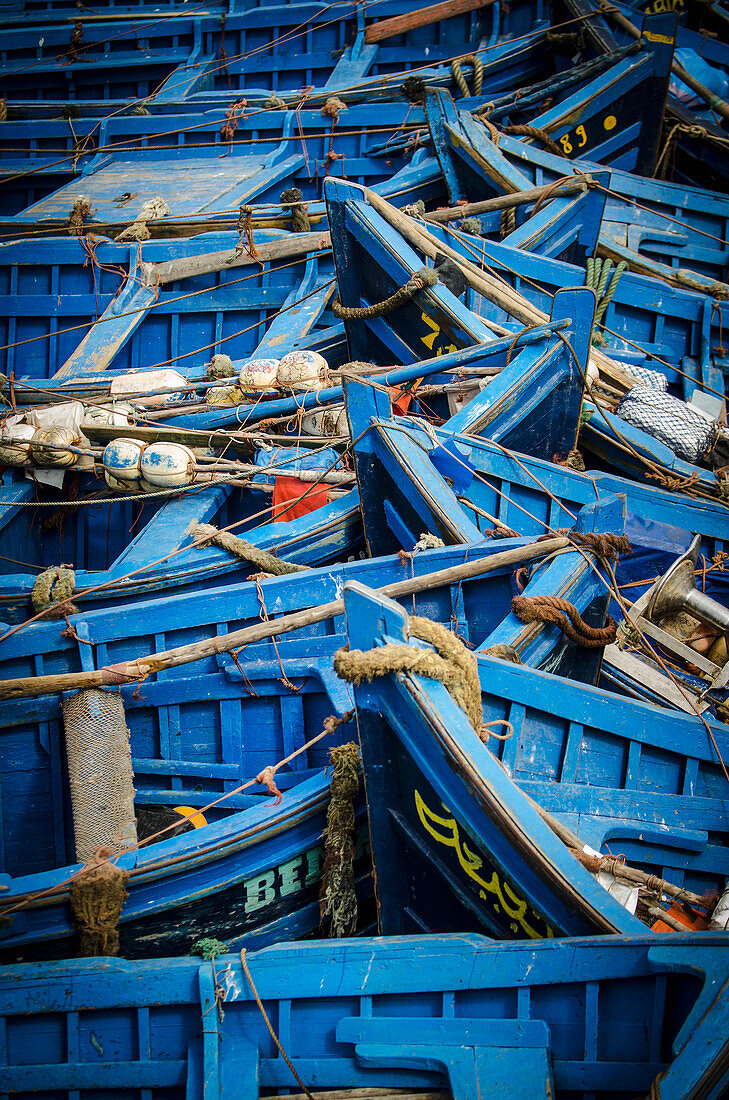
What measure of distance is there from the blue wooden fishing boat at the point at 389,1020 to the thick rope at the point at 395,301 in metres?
4.19

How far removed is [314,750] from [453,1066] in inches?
70.4

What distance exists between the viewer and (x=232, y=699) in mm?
4191

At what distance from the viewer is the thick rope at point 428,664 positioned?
2.56 meters

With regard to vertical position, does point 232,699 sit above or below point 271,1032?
above

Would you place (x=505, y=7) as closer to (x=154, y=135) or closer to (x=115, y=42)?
(x=154, y=135)

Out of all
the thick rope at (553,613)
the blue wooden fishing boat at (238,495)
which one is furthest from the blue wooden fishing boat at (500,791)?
the blue wooden fishing boat at (238,495)

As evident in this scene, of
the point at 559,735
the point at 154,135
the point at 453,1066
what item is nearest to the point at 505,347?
the point at 559,735

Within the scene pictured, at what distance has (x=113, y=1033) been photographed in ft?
9.73

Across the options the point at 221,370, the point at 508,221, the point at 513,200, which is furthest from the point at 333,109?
the point at 221,370

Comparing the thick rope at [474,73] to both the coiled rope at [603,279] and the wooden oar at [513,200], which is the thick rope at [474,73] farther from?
the coiled rope at [603,279]

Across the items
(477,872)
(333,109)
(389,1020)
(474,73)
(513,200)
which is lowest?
(389,1020)

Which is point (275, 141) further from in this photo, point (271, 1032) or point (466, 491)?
point (271, 1032)

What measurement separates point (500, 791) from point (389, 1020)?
31.9 inches

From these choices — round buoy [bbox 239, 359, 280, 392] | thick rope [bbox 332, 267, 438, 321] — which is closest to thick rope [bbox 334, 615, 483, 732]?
thick rope [bbox 332, 267, 438, 321]
